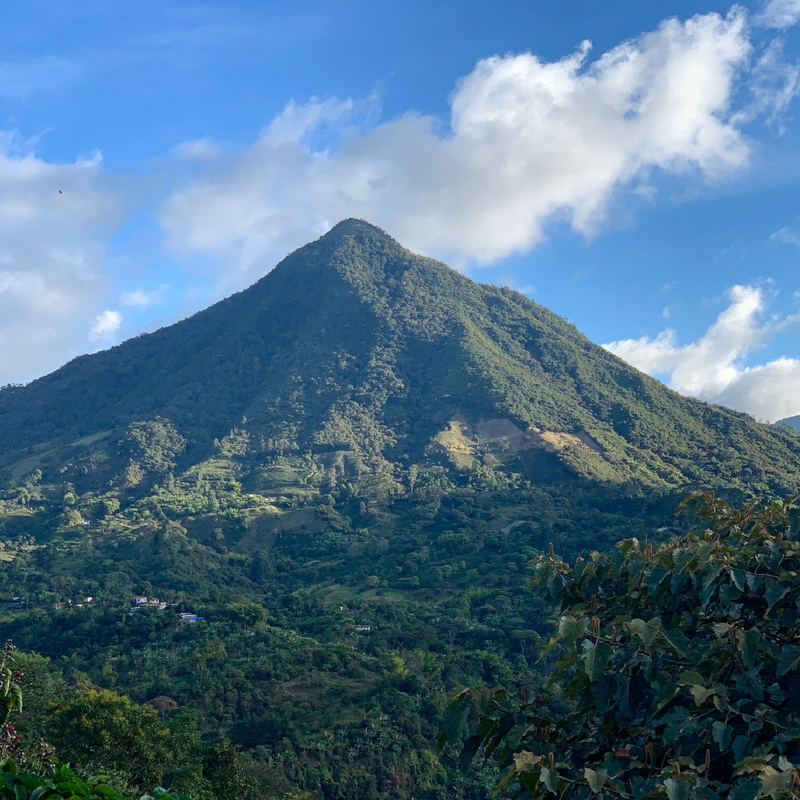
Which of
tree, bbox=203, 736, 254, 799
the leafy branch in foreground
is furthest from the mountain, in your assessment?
the leafy branch in foreground

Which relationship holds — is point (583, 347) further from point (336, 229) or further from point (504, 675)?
point (504, 675)

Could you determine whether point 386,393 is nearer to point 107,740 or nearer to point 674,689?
point 107,740

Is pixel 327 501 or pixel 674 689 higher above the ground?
pixel 327 501

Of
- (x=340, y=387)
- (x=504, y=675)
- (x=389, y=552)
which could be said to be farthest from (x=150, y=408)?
(x=504, y=675)

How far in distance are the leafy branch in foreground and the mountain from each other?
74884 mm

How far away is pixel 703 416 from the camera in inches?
4151

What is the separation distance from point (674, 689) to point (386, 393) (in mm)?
113924

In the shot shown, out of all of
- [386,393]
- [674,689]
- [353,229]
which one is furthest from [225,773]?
[353,229]

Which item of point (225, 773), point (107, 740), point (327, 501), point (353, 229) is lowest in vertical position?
point (225, 773)

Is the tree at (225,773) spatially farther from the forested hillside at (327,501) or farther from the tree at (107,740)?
the tree at (107,740)

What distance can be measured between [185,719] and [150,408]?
3940 inches

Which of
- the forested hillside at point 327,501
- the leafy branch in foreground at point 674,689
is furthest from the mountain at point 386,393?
the leafy branch in foreground at point 674,689

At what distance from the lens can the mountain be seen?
9550 cm

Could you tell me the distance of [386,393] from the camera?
11900 cm
